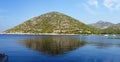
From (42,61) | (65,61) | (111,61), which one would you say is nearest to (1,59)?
(42,61)

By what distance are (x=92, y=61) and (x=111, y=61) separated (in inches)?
276

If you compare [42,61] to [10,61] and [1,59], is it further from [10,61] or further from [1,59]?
[1,59]

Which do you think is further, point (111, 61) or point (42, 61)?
point (111, 61)

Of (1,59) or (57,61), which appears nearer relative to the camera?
(1,59)

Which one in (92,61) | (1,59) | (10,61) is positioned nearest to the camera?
(1,59)

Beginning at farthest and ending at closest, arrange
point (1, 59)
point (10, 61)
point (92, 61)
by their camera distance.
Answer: point (92, 61), point (10, 61), point (1, 59)

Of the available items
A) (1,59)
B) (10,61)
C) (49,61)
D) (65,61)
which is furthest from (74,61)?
(1,59)

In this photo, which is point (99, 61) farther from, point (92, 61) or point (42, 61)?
point (42, 61)

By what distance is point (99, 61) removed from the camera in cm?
8206

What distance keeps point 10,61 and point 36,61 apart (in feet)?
26.2

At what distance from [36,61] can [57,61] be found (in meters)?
6.68

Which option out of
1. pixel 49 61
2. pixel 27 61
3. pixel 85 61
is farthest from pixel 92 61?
pixel 27 61

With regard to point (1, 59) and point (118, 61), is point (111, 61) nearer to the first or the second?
point (118, 61)

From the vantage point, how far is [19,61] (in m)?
77.2
